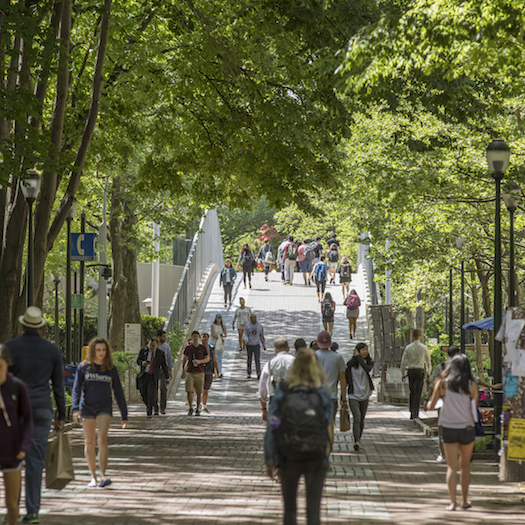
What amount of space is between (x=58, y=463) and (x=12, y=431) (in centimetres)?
127

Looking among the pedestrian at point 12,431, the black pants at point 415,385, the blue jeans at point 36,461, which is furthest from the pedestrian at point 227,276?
the pedestrian at point 12,431

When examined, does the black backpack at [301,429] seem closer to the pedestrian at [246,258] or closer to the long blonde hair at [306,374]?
the long blonde hair at [306,374]

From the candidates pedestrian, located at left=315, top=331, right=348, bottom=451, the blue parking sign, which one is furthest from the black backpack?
the blue parking sign

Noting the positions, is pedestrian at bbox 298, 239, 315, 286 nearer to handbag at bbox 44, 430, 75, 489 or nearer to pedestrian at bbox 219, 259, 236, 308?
pedestrian at bbox 219, 259, 236, 308

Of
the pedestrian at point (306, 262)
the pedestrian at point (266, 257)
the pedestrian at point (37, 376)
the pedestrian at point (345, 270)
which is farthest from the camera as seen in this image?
the pedestrian at point (266, 257)

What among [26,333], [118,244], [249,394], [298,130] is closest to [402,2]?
[298,130]

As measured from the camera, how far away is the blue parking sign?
17688 mm

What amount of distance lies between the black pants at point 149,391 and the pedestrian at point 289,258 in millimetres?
17430

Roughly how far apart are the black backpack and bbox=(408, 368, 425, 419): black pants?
1098cm

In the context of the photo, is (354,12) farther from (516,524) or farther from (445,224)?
(445,224)

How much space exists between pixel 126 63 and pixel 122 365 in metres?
8.49

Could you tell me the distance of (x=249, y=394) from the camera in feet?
69.9

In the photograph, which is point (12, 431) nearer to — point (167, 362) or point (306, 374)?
point (306, 374)

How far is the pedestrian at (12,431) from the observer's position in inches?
237
